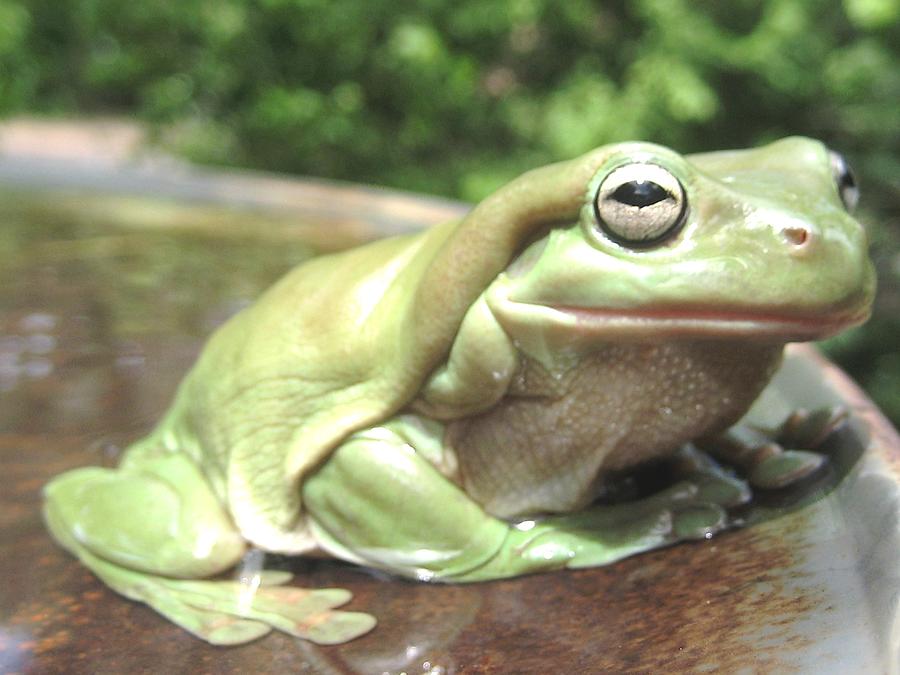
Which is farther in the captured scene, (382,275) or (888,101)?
(888,101)

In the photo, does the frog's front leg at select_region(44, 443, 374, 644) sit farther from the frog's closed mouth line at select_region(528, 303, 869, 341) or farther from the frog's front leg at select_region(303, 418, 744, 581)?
the frog's closed mouth line at select_region(528, 303, 869, 341)

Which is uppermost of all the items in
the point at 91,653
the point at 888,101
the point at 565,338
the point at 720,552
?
the point at 888,101

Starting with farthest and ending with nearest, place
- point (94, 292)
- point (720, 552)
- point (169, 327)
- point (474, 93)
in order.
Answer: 1. point (474, 93)
2. point (94, 292)
3. point (169, 327)
4. point (720, 552)

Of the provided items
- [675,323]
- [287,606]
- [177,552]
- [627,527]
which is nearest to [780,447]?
[627,527]

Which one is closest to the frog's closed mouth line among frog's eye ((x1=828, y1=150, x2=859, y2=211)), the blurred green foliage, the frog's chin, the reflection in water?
the frog's chin

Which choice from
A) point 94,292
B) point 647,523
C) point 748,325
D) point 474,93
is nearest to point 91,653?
point 647,523

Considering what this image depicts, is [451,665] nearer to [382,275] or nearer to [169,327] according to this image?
[382,275]

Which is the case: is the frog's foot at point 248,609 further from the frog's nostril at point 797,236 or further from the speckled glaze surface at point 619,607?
the frog's nostril at point 797,236

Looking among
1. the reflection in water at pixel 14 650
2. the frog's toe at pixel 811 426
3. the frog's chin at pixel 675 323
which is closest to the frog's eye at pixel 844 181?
the frog's chin at pixel 675 323

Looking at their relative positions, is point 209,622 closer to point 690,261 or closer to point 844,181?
point 690,261
